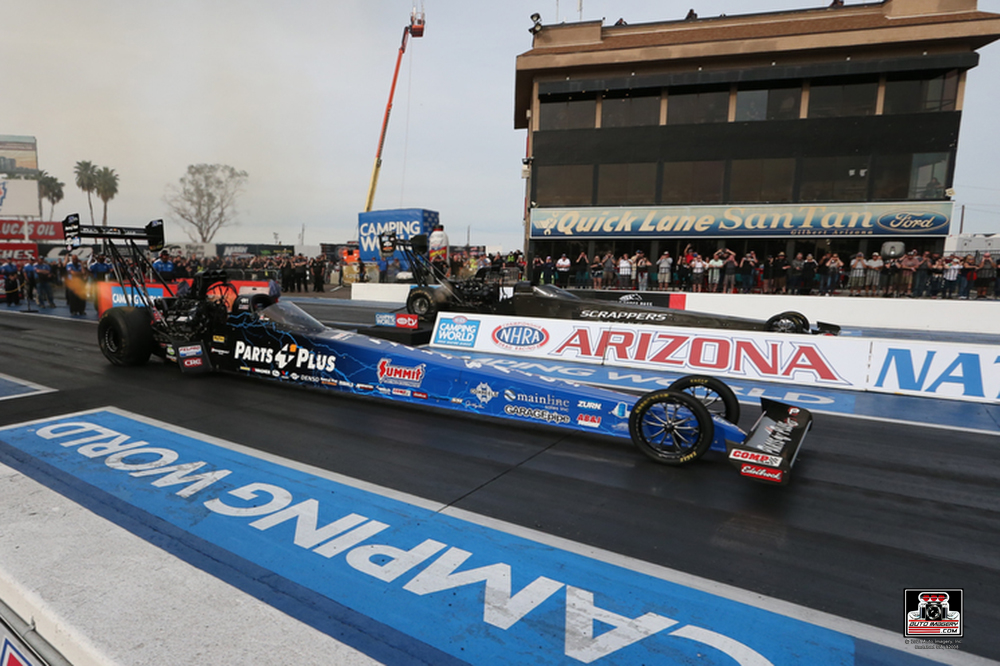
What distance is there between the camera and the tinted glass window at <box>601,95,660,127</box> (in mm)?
25000

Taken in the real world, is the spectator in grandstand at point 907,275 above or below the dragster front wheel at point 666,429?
above

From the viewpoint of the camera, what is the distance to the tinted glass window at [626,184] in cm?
2486

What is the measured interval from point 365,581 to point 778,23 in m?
28.6

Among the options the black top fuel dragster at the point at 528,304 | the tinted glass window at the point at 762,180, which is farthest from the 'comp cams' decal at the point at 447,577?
the tinted glass window at the point at 762,180

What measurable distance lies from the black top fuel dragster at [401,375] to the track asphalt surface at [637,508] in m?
0.30

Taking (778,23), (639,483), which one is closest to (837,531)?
(639,483)

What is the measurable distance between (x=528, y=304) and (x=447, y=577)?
26.6ft

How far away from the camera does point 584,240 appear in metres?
25.7

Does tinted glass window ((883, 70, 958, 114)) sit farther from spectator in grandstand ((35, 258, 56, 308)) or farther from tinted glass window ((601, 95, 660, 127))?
spectator in grandstand ((35, 258, 56, 308))

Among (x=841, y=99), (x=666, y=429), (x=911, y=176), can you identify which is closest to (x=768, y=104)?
(x=841, y=99)

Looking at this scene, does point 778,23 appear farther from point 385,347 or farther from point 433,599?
point 433,599

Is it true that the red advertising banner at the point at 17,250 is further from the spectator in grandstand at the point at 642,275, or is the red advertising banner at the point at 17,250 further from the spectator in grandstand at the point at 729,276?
the spectator in grandstand at the point at 729,276
